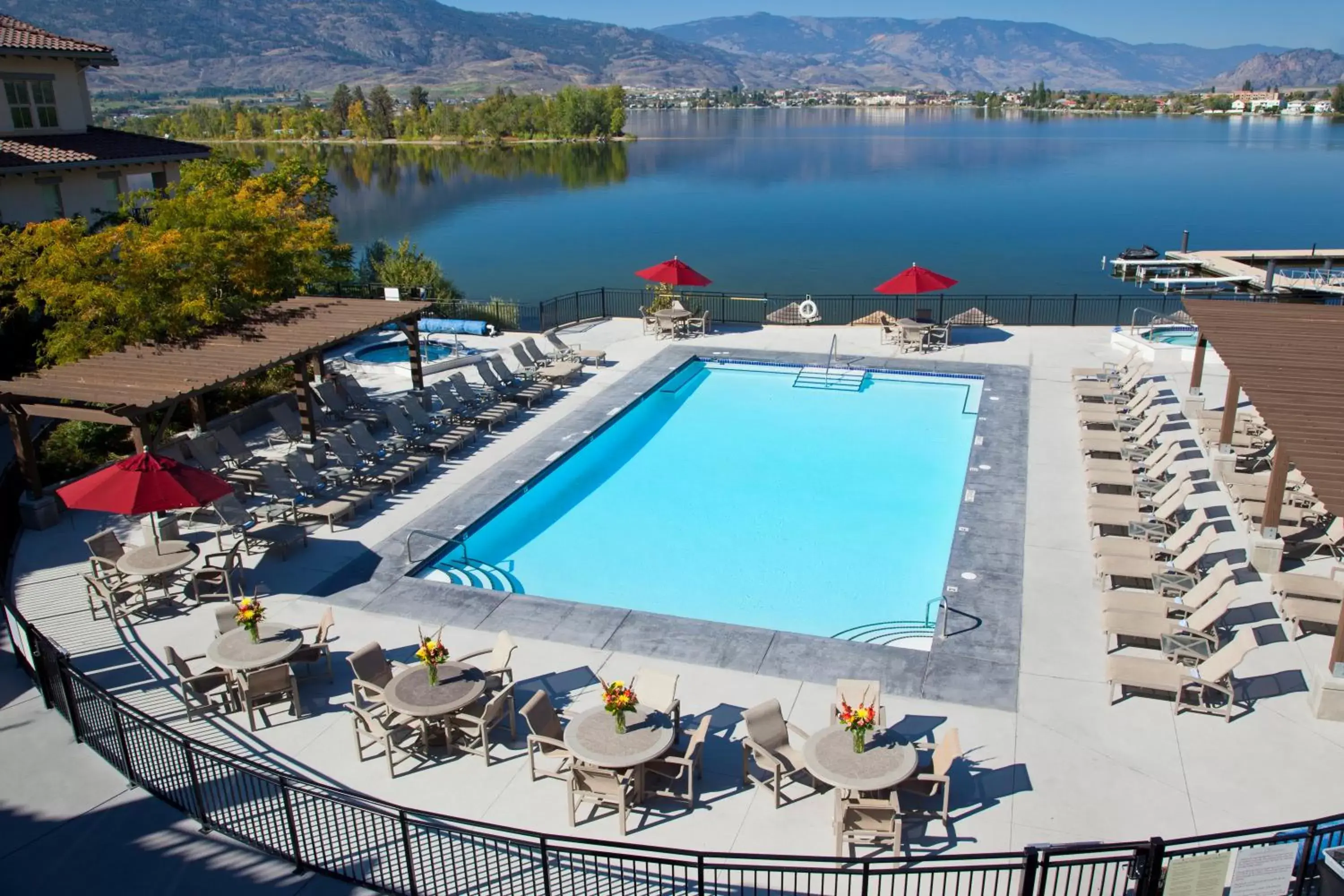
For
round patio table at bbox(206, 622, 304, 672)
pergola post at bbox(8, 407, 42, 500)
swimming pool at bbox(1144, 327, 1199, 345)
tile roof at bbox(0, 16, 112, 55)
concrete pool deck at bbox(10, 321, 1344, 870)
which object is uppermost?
tile roof at bbox(0, 16, 112, 55)

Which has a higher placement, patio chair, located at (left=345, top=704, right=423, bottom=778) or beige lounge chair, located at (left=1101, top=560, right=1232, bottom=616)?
beige lounge chair, located at (left=1101, top=560, right=1232, bottom=616)

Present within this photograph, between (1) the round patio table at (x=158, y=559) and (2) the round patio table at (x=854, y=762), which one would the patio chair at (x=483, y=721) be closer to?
(2) the round patio table at (x=854, y=762)

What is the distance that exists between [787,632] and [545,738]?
378 cm

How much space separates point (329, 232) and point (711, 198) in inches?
2474

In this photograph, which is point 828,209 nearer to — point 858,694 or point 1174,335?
point 1174,335

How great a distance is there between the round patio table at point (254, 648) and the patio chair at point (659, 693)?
3.42m

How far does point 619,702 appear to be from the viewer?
792 cm

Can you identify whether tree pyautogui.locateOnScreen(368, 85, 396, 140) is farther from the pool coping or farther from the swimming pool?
the pool coping

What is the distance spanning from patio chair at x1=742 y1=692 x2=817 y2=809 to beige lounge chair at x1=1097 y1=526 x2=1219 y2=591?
17.5ft

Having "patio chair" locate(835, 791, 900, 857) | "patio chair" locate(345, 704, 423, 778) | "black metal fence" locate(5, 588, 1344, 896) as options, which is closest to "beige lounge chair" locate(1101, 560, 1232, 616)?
"black metal fence" locate(5, 588, 1344, 896)

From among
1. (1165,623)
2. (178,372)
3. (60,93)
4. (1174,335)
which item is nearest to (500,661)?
(1165,623)

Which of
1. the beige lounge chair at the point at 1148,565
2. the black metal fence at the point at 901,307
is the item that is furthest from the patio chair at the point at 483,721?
the black metal fence at the point at 901,307

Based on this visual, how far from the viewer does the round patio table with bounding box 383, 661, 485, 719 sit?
28.1ft

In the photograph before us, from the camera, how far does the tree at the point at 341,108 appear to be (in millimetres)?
150250
